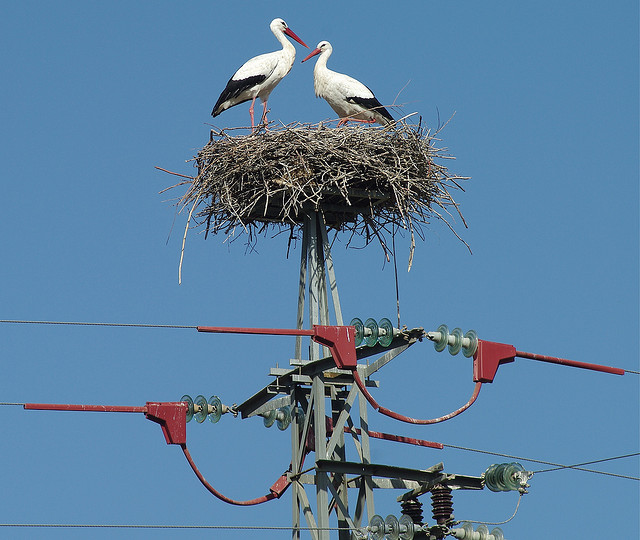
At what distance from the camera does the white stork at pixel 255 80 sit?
15625mm

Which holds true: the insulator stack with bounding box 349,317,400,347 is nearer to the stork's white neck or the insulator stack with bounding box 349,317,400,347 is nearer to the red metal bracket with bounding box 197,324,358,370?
the red metal bracket with bounding box 197,324,358,370

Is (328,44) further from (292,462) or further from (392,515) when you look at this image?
(392,515)

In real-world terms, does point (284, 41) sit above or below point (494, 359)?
above

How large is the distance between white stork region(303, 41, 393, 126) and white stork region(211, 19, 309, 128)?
1.38 ft

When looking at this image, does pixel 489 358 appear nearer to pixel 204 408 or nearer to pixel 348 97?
pixel 204 408

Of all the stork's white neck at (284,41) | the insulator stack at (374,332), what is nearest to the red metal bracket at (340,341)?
the insulator stack at (374,332)

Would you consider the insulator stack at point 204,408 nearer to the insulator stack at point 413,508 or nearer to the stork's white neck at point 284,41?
the insulator stack at point 413,508

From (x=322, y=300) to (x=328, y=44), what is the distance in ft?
16.1

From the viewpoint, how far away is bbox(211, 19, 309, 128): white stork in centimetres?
1562

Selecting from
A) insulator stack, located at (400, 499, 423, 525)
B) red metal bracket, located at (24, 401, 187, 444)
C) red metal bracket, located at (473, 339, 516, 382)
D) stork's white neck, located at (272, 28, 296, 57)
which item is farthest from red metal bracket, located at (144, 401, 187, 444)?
stork's white neck, located at (272, 28, 296, 57)

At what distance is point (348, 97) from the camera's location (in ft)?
50.0

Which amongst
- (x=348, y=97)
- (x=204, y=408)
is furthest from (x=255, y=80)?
(x=204, y=408)

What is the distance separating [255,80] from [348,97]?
113 cm

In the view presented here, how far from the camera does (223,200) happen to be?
508 inches
